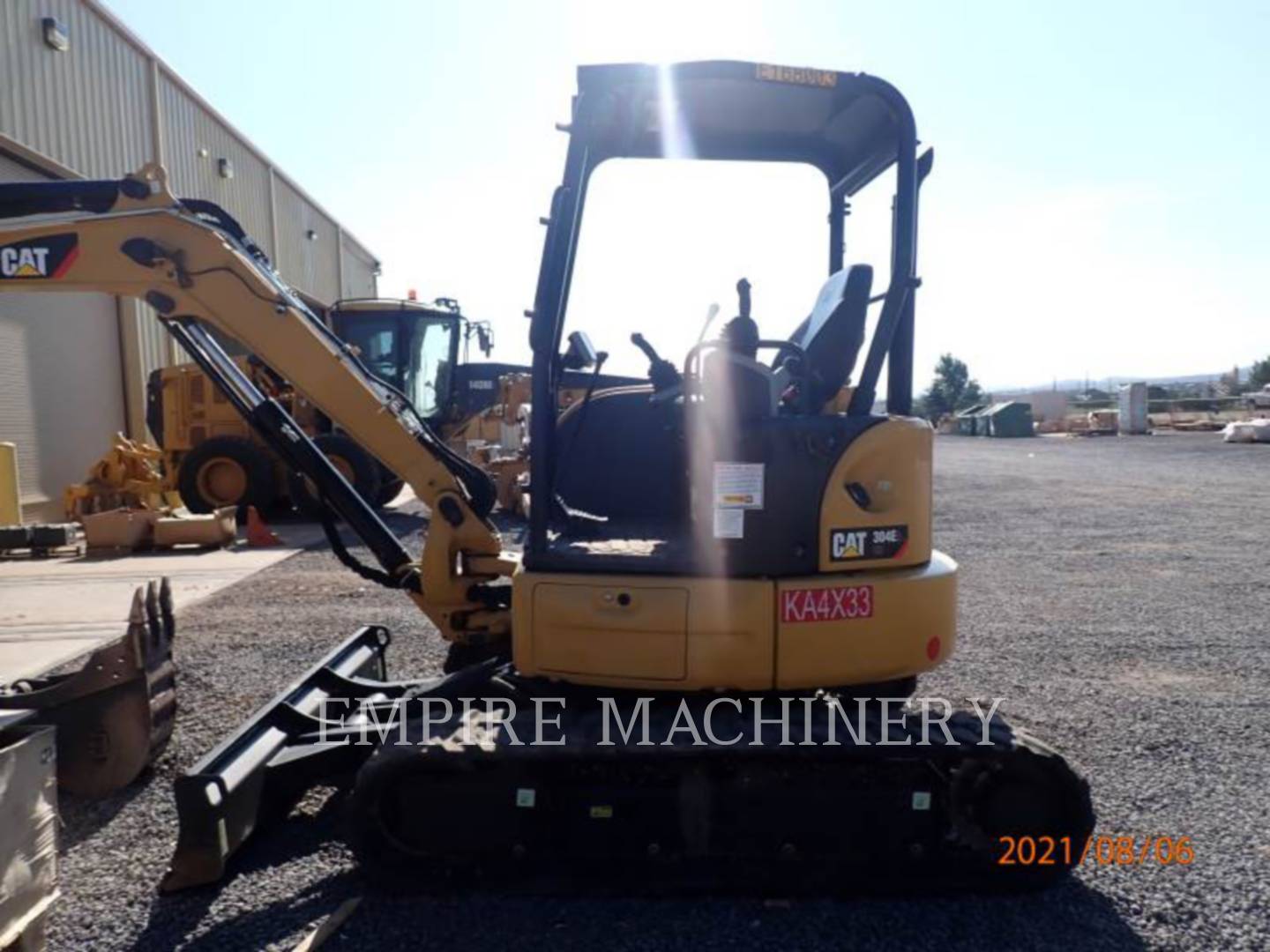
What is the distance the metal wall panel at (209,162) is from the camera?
17.0 meters

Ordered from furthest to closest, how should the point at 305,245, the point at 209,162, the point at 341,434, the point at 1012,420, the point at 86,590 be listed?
the point at 1012,420, the point at 305,245, the point at 209,162, the point at 341,434, the point at 86,590

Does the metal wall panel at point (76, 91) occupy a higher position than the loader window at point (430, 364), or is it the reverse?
the metal wall panel at point (76, 91)

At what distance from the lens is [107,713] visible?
4105 millimetres

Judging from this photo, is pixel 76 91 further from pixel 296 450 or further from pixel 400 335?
pixel 296 450

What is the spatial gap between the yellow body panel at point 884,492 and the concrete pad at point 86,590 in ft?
16.3

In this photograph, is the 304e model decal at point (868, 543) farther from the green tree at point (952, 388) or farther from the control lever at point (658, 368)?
the green tree at point (952, 388)

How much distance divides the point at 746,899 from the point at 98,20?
55.6 ft

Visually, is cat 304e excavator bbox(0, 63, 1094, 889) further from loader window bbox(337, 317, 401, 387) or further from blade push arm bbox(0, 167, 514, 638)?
loader window bbox(337, 317, 401, 387)

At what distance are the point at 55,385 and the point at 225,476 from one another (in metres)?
3.03

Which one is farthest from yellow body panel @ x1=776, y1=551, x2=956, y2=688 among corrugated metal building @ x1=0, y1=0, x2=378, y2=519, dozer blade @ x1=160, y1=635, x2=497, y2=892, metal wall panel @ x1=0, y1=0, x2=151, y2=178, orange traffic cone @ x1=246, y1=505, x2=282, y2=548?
metal wall panel @ x1=0, y1=0, x2=151, y2=178

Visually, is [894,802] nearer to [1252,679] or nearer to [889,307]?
[889,307]

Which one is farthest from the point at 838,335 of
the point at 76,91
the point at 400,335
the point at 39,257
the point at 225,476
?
the point at 76,91

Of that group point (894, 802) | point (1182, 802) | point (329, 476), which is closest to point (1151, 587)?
point (1182, 802)
